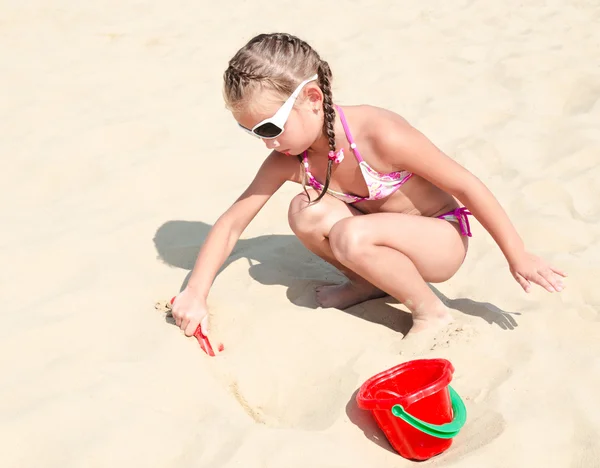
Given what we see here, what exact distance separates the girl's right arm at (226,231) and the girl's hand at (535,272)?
88 centimetres

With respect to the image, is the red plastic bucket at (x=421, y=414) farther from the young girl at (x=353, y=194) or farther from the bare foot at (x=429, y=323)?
the young girl at (x=353, y=194)

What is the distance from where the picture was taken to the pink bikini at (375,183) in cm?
257

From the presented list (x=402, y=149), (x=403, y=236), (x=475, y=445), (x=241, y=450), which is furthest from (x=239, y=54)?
(x=475, y=445)

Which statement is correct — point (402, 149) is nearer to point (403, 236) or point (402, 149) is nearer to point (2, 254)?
point (403, 236)

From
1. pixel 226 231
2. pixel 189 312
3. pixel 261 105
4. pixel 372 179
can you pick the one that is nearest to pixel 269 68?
pixel 261 105

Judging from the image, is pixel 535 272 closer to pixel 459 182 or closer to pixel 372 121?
pixel 459 182

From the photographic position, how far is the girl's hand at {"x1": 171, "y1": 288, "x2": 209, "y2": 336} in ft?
8.30

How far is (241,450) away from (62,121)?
9.55 ft

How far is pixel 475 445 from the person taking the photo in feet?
6.59

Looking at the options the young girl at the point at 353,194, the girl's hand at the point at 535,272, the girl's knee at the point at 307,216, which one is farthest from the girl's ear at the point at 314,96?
the girl's hand at the point at 535,272

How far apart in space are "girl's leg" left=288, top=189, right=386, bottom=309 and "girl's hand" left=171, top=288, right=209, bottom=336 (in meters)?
0.45

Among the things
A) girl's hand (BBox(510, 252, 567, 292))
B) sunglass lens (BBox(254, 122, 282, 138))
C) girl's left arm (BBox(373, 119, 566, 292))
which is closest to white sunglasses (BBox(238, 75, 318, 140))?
sunglass lens (BBox(254, 122, 282, 138))

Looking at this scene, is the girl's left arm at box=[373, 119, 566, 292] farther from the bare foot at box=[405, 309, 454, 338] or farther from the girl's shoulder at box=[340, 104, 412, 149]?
the bare foot at box=[405, 309, 454, 338]

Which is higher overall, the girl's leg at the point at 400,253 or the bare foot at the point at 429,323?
the girl's leg at the point at 400,253
